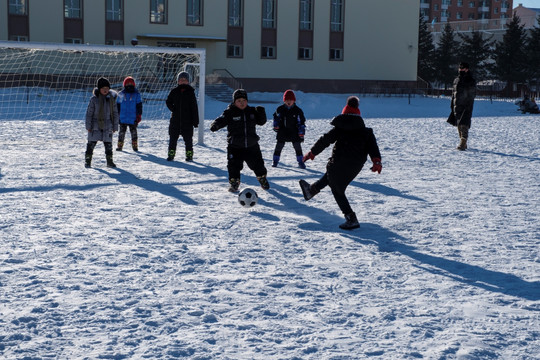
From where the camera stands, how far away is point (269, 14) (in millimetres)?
43438

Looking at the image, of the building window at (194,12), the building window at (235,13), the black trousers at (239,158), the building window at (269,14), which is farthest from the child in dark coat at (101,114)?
the building window at (269,14)

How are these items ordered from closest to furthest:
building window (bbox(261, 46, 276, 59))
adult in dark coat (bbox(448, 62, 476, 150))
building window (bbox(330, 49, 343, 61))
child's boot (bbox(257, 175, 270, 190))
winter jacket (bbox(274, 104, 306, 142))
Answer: child's boot (bbox(257, 175, 270, 190))
winter jacket (bbox(274, 104, 306, 142))
adult in dark coat (bbox(448, 62, 476, 150))
building window (bbox(261, 46, 276, 59))
building window (bbox(330, 49, 343, 61))

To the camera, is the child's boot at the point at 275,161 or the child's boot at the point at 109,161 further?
the child's boot at the point at 275,161

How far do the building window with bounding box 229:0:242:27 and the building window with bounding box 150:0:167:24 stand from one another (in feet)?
13.4

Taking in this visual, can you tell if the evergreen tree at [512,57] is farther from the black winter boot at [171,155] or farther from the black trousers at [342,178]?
the black trousers at [342,178]

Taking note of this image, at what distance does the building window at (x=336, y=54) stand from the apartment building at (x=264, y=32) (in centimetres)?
6

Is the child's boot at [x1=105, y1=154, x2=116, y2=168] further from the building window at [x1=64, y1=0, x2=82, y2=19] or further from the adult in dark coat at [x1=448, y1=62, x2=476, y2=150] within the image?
the building window at [x1=64, y1=0, x2=82, y2=19]

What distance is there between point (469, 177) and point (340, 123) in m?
4.31

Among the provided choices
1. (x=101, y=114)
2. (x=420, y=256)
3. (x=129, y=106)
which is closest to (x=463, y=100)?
(x=129, y=106)

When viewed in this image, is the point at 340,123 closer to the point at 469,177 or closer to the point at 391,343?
the point at 391,343

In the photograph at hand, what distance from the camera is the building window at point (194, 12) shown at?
41.4 m

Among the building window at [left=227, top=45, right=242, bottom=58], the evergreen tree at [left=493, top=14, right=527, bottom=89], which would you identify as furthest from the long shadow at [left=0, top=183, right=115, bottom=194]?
the evergreen tree at [left=493, top=14, right=527, bottom=89]

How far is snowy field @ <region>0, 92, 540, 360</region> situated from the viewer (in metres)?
4.09

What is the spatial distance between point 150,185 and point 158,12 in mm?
33017
